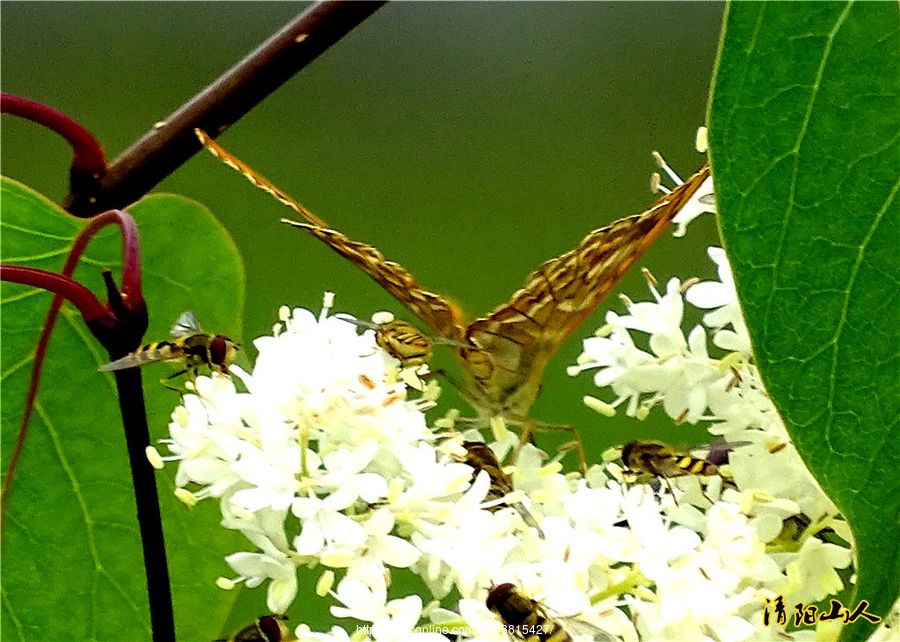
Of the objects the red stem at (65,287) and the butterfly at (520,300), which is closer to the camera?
the red stem at (65,287)

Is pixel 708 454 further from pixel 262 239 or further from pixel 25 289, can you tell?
pixel 262 239

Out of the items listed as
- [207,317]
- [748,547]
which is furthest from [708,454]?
[207,317]

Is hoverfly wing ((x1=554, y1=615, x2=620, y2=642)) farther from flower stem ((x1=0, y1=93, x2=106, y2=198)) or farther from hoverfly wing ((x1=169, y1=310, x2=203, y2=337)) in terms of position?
flower stem ((x1=0, y1=93, x2=106, y2=198))

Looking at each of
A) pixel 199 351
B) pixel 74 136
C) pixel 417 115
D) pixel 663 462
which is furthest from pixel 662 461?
pixel 417 115

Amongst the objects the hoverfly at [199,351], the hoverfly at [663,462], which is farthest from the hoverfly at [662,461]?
the hoverfly at [199,351]

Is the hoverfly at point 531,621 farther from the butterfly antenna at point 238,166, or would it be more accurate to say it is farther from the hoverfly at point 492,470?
the butterfly antenna at point 238,166

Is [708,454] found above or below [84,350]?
below

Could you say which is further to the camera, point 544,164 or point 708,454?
point 544,164
